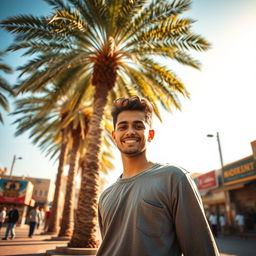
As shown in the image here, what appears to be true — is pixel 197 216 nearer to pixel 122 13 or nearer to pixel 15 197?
pixel 122 13

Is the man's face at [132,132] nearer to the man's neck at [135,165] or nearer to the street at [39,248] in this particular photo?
the man's neck at [135,165]

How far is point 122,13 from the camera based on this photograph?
797 cm

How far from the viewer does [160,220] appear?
4.63ft

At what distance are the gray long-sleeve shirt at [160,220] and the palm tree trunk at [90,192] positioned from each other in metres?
5.97

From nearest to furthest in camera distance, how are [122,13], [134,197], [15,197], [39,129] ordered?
[134,197]
[122,13]
[39,129]
[15,197]

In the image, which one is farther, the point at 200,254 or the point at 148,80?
the point at 148,80

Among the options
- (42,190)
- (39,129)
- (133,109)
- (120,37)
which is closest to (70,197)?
(39,129)

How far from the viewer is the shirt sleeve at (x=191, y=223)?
128 cm

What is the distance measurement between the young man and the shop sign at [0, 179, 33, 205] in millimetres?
29627

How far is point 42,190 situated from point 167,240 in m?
48.1

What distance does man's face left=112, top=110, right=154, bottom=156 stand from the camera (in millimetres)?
1861

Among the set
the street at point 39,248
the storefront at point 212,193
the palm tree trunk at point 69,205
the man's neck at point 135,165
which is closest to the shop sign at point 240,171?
the storefront at point 212,193

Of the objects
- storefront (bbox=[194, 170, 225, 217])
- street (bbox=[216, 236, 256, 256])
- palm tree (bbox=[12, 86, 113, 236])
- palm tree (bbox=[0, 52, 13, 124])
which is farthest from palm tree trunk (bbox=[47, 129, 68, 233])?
storefront (bbox=[194, 170, 225, 217])

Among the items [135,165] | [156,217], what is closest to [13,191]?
[135,165]
